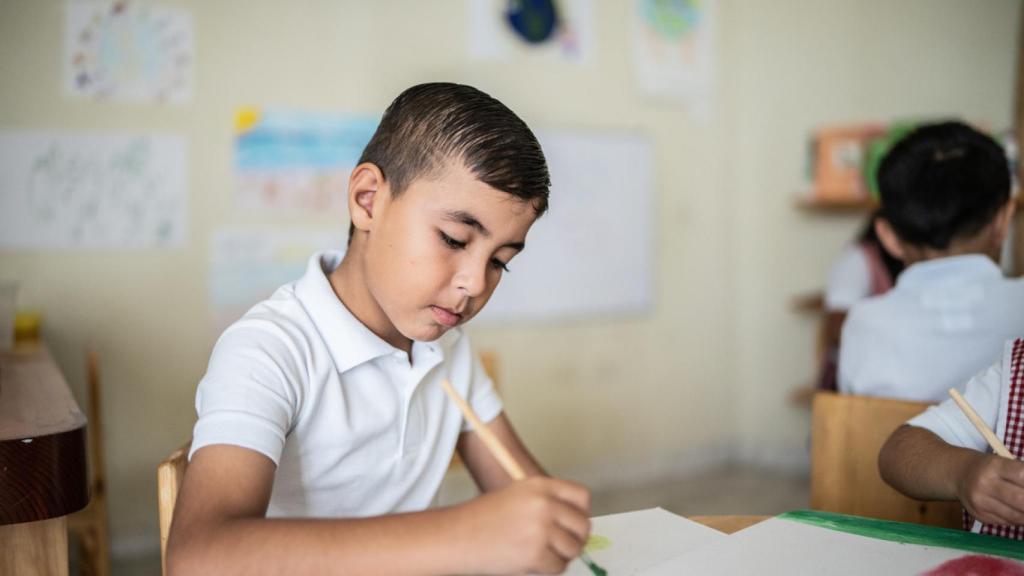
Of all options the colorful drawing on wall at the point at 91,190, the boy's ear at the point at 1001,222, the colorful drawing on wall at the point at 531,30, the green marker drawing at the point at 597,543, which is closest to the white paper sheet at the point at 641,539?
the green marker drawing at the point at 597,543

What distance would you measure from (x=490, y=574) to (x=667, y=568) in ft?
0.64

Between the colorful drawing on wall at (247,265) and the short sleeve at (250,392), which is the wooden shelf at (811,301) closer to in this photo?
the colorful drawing on wall at (247,265)

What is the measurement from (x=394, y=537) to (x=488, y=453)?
472 millimetres

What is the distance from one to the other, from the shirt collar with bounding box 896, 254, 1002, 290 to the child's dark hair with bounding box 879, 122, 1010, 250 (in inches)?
1.6

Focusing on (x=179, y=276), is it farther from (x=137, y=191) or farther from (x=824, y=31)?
(x=824, y=31)

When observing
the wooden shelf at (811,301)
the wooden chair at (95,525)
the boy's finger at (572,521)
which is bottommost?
the wooden chair at (95,525)

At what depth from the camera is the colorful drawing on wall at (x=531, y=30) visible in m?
3.01

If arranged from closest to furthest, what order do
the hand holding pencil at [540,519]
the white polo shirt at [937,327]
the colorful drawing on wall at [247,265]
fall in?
the hand holding pencil at [540,519] < the white polo shirt at [937,327] < the colorful drawing on wall at [247,265]

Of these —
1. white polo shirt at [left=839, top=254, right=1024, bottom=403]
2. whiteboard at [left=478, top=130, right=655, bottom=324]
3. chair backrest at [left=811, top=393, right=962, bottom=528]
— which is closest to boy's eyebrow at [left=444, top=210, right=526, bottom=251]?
chair backrest at [left=811, top=393, right=962, bottom=528]

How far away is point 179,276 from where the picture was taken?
2.59m

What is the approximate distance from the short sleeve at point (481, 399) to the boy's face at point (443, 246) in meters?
0.23

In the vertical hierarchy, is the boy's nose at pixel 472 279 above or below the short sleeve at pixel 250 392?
above

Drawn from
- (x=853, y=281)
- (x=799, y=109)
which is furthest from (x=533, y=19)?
(x=853, y=281)

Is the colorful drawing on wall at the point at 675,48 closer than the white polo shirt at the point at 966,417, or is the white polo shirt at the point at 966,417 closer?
the white polo shirt at the point at 966,417
